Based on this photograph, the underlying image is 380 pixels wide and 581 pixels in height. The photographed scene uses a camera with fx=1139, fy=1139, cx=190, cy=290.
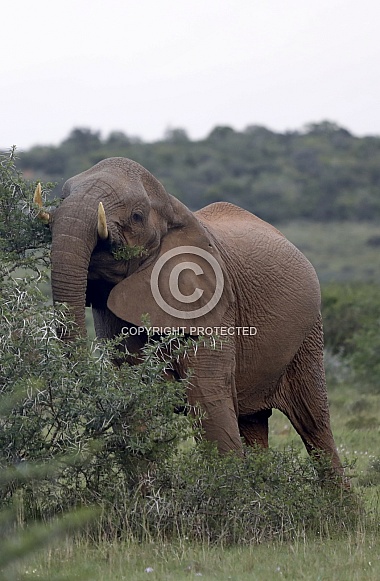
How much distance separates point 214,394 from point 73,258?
56.9 inches

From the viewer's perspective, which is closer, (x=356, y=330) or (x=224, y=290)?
(x=224, y=290)

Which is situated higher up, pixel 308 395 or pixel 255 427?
pixel 308 395

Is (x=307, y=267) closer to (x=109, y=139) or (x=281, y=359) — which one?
(x=281, y=359)

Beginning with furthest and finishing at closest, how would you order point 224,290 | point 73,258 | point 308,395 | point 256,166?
point 256,166, point 308,395, point 224,290, point 73,258

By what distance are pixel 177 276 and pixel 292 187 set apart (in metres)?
49.5

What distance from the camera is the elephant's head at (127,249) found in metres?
6.64

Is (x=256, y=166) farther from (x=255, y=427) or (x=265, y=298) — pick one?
(x=265, y=298)

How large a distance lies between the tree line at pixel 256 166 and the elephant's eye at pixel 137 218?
39810 millimetres

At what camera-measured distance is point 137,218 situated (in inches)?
281

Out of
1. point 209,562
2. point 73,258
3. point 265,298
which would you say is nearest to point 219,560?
point 209,562

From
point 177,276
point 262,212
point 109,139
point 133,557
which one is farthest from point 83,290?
point 109,139

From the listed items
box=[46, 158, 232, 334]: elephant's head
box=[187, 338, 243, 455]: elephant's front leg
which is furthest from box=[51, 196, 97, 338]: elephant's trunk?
box=[187, 338, 243, 455]: elephant's front leg

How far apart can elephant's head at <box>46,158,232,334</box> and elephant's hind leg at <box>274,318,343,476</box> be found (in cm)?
122

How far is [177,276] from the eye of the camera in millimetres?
7453
